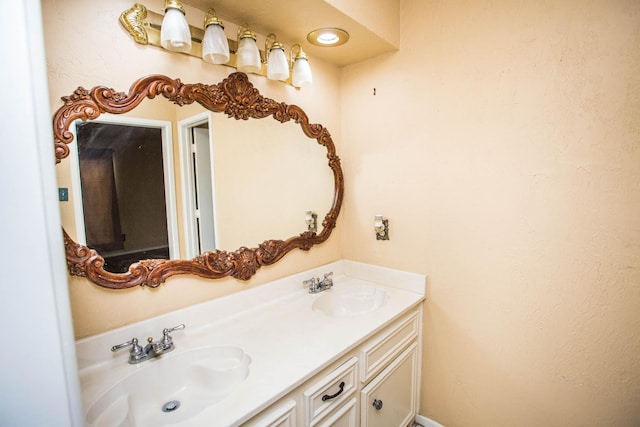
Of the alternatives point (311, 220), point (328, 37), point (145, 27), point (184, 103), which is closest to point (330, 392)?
point (311, 220)

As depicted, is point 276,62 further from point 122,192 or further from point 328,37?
point 122,192

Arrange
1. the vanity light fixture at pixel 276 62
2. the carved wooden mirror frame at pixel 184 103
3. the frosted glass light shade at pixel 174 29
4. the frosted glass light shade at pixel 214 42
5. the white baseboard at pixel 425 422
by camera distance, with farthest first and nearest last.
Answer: the white baseboard at pixel 425 422, the vanity light fixture at pixel 276 62, the frosted glass light shade at pixel 214 42, the frosted glass light shade at pixel 174 29, the carved wooden mirror frame at pixel 184 103

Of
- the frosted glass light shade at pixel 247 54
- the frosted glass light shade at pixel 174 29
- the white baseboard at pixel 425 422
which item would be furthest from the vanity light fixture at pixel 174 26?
the white baseboard at pixel 425 422

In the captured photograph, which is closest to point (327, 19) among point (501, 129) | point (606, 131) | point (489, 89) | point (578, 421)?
point (489, 89)

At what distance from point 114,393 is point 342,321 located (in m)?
0.85

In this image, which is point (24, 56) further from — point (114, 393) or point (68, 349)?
point (114, 393)

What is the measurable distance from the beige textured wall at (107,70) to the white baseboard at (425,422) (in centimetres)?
131

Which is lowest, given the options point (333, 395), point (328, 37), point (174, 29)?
point (333, 395)

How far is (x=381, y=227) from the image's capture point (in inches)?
71.7

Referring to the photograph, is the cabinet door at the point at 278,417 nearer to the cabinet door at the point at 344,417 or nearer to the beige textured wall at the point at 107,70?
the cabinet door at the point at 344,417

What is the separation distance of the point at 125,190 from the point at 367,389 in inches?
49.9

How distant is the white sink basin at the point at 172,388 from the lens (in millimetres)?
938

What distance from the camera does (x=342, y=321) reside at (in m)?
1.37

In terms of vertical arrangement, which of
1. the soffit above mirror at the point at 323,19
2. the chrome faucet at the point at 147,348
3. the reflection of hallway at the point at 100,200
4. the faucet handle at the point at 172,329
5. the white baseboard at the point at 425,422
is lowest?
A: the white baseboard at the point at 425,422
